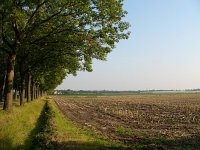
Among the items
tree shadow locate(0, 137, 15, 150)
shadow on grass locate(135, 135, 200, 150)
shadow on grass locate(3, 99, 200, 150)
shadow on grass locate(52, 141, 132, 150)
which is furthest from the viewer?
shadow on grass locate(135, 135, 200, 150)

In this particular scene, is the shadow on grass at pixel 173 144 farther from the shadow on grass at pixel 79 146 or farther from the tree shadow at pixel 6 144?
the tree shadow at pixel 6 144

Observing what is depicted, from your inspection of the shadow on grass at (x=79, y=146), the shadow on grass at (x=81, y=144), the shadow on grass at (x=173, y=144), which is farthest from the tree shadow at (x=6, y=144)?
the shadow on grass at (x=173, y=144)

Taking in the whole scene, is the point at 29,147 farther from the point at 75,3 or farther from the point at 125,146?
the point at 75,3

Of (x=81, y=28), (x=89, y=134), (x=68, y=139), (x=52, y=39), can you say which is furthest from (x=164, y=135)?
(x=52, y=39)

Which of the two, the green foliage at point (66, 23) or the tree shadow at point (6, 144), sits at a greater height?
the green foliage at point (66, 23)

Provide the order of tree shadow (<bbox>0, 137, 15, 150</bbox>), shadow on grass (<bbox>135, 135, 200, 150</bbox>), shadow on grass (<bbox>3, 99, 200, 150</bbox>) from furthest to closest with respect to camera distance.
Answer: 1. shadow on grass (<bbox>135, 135, 200, 150</bbox>)
2. shadow on grass (<bbox>3, 99, 200, 150</bbox>)
3. tree shadow (<bbox>0, 137, 15, 150</bbox>)

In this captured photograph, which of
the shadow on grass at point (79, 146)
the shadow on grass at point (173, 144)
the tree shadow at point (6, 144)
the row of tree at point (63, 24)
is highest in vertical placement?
the row of tree at point (63, 24)

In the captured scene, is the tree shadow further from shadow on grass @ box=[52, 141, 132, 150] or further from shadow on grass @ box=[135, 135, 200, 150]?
shadow on grass @ box=[135, 135, 200, 150]

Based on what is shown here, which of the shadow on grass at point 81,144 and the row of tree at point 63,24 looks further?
the row of tree at point 63,24

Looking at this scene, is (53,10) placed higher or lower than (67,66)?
higher

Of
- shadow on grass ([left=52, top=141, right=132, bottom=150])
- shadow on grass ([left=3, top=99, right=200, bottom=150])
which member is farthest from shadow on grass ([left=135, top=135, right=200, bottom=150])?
shadow on grass ([left=52, top=141, right=132, bottom=150])

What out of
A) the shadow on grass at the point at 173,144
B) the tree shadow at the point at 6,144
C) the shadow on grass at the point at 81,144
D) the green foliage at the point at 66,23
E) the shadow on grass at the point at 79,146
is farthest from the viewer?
the green foliage at the point at 66,23

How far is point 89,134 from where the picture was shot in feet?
76.3

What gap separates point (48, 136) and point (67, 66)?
704 inches
